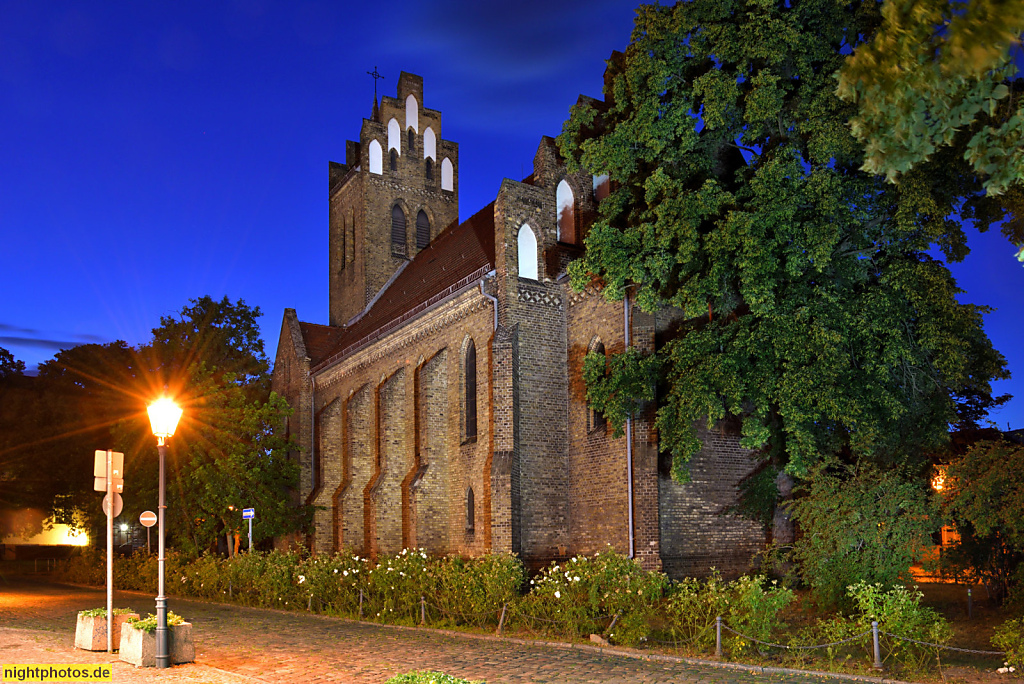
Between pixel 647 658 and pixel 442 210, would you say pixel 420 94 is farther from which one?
pixel 647 658

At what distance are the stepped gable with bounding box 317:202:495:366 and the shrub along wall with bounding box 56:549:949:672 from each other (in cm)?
954

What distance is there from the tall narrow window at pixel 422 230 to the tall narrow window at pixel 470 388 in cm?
1614

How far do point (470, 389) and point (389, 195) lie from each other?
17.2 metres

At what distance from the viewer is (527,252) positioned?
24.2 meters

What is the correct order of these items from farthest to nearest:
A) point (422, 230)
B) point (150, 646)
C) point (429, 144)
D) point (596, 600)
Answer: point (429, 144), point (422, 230), point (596, 600), point (150, 646)

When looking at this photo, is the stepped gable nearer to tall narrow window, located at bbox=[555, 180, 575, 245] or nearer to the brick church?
the brick church

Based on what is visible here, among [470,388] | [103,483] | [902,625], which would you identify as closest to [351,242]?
[470,388]

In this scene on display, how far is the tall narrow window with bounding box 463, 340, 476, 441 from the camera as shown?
2609 cm

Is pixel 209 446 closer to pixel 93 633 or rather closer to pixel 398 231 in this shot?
pixel 398 231

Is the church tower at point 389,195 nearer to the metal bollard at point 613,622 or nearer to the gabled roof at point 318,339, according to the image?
the gabled roof at point 318,339

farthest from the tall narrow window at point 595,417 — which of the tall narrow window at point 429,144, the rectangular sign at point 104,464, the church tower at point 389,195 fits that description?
the tall narrow window at point 429,144

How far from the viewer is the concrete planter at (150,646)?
1225 centimetres

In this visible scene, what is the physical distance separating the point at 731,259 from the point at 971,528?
7.38m

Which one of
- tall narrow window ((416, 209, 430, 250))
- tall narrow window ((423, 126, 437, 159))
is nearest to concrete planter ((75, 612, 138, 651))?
tall narrow window ((416, 209, 430, 250))
